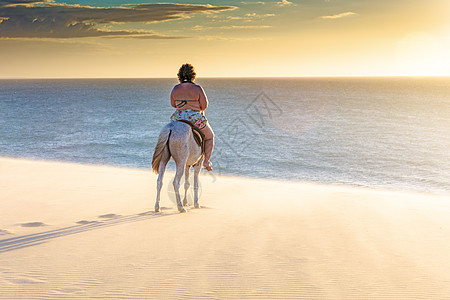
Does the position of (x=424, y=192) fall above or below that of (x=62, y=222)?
below

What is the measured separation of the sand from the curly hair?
10.2 ft

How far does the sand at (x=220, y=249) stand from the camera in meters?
4.48

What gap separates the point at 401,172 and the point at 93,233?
2089cm

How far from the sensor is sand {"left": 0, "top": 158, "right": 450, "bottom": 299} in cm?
448

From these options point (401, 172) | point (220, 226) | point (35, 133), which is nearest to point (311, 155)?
point (401, 172)

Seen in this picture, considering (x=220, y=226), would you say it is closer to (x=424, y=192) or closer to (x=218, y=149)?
(x=424, y=192)

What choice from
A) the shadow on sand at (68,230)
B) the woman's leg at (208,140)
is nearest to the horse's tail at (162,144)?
the woman's leg at (208,140)

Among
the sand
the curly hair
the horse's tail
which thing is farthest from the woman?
the sand

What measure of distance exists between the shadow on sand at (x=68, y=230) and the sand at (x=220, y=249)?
2 cm

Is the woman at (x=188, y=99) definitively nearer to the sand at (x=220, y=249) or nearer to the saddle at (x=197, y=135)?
the saddle at (x=197, y=135)

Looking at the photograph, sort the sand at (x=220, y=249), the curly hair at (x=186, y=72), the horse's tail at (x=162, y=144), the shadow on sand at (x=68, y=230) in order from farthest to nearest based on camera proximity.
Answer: the curly hair at (x=186, y=72)
the horse's tail at (x=162, y=144)
the shadow on sand at (x=68, y=230)
the sand at (x=220, y=249)

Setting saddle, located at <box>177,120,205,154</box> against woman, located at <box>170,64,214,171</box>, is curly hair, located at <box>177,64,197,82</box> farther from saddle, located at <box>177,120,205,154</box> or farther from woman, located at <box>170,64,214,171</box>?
saddle, located at <box>177,120,205,154</box>

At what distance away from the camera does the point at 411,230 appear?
723 centimetres

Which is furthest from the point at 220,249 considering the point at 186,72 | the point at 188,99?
the point at 186,72
